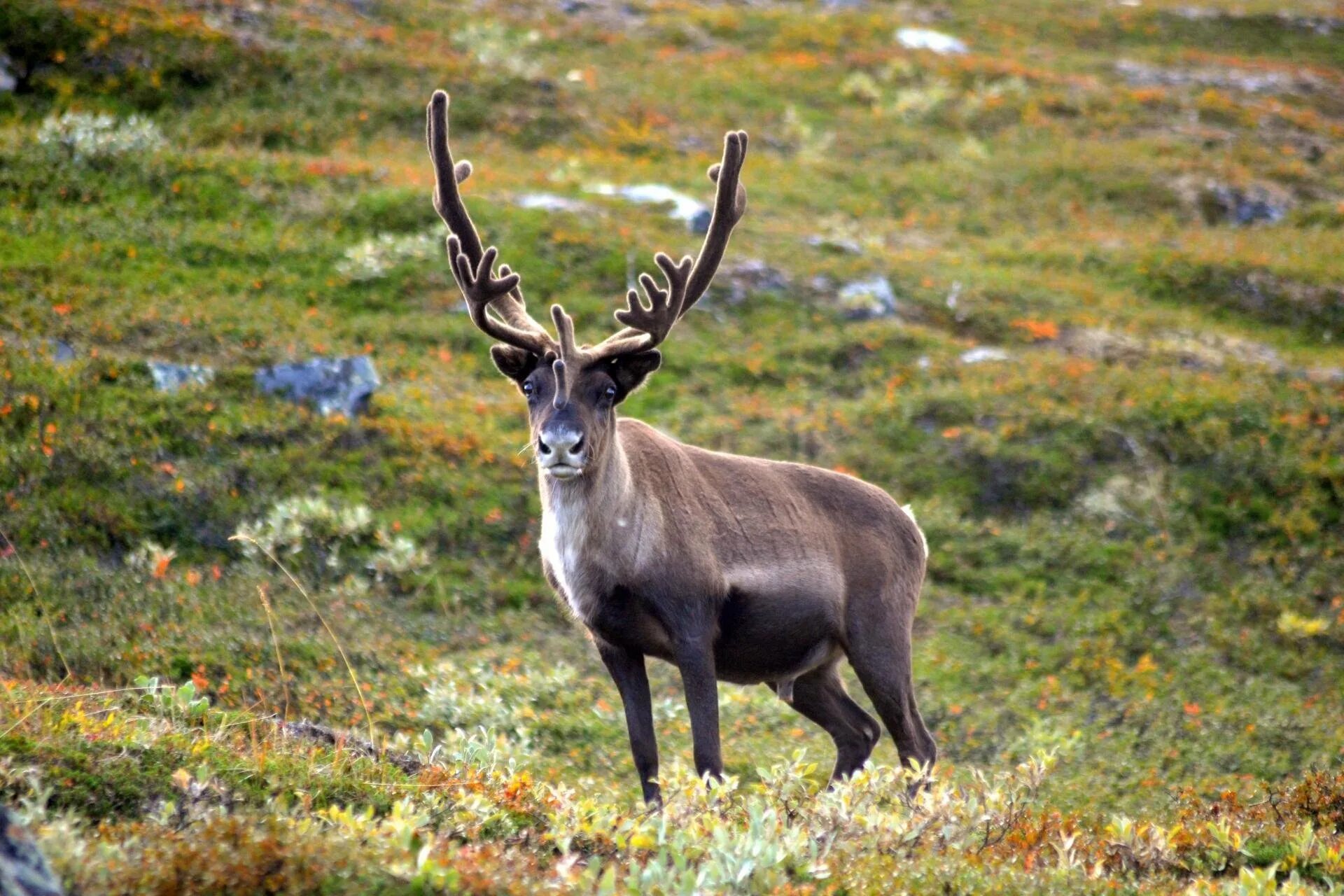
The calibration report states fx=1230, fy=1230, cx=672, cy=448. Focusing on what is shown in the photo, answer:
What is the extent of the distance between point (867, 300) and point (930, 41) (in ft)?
80.2

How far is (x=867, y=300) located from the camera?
75.9 feet

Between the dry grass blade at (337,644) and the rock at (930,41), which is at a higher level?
the rock at (930,41)

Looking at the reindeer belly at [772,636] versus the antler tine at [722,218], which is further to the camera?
the antler tine at [722,218]

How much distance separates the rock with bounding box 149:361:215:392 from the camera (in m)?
15.9

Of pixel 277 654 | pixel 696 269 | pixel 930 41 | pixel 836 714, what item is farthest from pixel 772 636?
pixel 930 41

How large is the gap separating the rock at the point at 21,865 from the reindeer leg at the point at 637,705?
14.7 ft

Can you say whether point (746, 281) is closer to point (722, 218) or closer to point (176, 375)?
point (176, 375)

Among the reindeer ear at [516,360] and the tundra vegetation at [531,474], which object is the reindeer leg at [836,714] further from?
the reindeer ear at [516,360]

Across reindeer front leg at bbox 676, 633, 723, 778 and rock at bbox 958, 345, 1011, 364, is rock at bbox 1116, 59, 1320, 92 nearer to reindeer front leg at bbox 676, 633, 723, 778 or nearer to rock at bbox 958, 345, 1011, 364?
rock at bbox 958, 345, 1011, 364

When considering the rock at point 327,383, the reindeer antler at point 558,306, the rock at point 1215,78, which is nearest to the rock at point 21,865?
the reindeer antler at point 558,306

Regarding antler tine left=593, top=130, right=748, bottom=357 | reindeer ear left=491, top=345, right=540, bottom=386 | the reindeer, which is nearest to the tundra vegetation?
the reindeer

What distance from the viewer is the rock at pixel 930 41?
43188 mm

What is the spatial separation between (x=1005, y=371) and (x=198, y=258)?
1378cm

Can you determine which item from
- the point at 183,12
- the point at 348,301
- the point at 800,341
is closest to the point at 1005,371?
the point at 800,341
